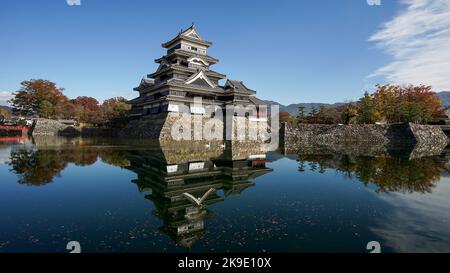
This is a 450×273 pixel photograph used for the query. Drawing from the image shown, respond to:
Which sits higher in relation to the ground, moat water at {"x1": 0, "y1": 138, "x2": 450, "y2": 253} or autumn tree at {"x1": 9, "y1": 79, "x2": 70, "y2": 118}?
autumn tree at {"x1": 9, "y1": 79, "x2": 70, "y2": 118}

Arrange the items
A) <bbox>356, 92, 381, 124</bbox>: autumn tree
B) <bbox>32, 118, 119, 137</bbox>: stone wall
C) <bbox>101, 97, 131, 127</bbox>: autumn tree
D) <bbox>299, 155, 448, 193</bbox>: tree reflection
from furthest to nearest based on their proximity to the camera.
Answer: <bbox>101, 97, 131, 127</bbox>: autumn tree
<bbox>32, 118, 119, 137</bbox>: stone wall
<bbox>356, 92, 381, 124</bbox>: autumn tree
<bbox>299, 155, 448, 193</bbox>: tree reflection

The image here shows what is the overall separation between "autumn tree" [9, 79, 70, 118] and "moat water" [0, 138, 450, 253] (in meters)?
42.9

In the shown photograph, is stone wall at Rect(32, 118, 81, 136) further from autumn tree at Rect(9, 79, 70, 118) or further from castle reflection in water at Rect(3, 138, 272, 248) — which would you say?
castle reflection in water at Rect(3, 138, 272, 248)

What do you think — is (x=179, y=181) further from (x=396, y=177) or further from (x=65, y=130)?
(x=65, y=130)

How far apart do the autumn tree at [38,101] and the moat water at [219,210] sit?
42857mm

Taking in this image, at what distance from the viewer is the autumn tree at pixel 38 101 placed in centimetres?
4684

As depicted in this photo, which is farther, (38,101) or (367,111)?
(38,101)

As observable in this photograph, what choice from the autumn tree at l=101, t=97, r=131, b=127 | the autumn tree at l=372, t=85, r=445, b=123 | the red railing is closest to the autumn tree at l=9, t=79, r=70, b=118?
the red railing

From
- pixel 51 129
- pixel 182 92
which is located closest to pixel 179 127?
pixel 182 92

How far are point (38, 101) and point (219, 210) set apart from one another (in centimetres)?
5646

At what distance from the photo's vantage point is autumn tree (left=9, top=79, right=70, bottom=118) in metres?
46.8

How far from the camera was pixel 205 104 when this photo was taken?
33531 millimetres

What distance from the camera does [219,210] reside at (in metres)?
6.69
